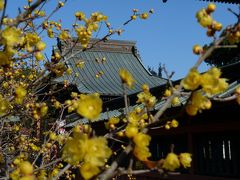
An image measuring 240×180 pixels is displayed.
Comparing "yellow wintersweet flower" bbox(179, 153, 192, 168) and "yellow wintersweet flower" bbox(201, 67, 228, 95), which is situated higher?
"yellow wintersweet flower" bbox(201, 67, 228, 95)

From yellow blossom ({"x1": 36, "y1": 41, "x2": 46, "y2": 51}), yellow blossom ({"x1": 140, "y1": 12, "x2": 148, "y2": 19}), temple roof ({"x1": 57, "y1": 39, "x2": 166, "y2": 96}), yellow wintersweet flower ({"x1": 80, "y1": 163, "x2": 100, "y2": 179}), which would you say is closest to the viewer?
yellow wintersweet flower ({"x1": 80, "y1": 163, "x2": 100, "y2": 179})

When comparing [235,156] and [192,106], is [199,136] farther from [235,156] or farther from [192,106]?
[192,106]

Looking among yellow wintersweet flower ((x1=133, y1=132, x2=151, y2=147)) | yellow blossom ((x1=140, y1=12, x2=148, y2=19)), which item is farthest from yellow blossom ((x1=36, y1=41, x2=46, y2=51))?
yellow blossom ((x1=140, y1=12, x2=148, y2=19))

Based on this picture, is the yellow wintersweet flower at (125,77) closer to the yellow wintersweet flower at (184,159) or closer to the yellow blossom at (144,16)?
the yellow wintersweet flower at (184,159)

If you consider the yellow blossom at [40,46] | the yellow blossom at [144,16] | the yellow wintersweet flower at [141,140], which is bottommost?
the yellow wintersweet flower at [141,140]

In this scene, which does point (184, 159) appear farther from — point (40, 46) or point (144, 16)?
point (144, 16)

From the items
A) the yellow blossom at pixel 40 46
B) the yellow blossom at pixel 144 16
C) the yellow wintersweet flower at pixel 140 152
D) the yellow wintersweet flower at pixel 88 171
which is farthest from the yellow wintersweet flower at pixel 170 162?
the yellow blossom at pixel 144 16

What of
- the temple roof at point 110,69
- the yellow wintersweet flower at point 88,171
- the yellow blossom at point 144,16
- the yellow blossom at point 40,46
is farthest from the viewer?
the temple roof at point 110,69

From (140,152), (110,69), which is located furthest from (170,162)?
(110,69)

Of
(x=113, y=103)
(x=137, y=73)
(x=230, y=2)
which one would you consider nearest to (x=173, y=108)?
(x=230, y=2)

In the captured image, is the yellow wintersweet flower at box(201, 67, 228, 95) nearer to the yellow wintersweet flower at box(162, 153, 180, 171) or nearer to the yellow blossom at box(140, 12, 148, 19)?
the yellow wintersweet flower at box(162, 153, 180, 171)

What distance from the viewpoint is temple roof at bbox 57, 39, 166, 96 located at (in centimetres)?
1402

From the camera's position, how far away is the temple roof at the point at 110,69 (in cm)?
1402

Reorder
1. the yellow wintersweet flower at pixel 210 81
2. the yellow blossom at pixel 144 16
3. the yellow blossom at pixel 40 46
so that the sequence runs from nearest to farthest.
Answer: the yellow wintersweet flower at pixel 210 81
the yellow blossom at pixel 40 46
the yellow blossom at pixel 144 16
